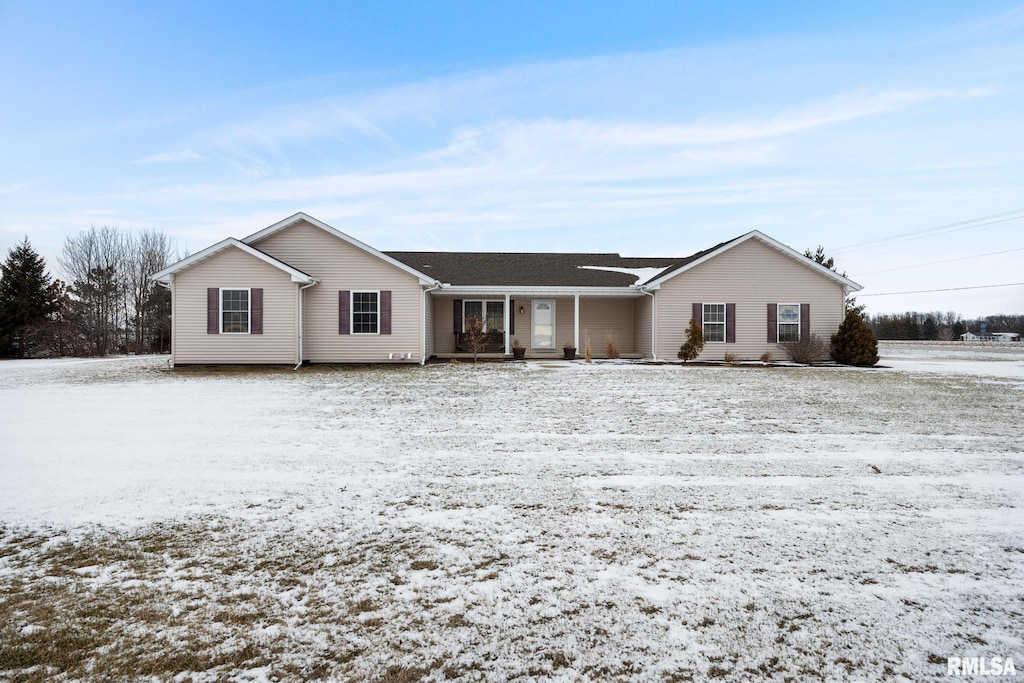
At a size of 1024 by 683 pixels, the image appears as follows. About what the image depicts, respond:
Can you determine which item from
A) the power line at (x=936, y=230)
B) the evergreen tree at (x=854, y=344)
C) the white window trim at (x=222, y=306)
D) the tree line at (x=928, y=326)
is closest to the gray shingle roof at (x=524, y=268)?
the white window trim at (x=222, y=306)

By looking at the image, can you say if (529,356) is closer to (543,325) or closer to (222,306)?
(543,325)

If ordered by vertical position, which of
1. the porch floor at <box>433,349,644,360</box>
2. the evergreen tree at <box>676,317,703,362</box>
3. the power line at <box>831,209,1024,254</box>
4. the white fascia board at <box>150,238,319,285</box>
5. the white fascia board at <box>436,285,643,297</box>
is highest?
the power line at <box>831,209,1024,254</box>

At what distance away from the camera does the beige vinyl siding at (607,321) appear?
813 inches

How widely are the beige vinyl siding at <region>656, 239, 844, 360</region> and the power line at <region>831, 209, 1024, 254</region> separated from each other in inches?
1289

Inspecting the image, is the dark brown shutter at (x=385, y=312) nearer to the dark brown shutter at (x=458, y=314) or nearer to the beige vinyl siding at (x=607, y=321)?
the dark brown shutter at (x=458, y=314)

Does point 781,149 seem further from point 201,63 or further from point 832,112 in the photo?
point 201,63

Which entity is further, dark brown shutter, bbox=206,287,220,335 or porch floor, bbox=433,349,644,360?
porch floor, bbox=433,349,644,360

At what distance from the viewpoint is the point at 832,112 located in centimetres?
1936

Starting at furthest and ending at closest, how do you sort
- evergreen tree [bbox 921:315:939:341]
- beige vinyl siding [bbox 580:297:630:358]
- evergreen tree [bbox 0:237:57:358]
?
evergreen tree [bbox 921:315:939:341] → evergreen tree [bbox 0:237:57:358] → beige vinyl siding [bbox 580:297:630:358]

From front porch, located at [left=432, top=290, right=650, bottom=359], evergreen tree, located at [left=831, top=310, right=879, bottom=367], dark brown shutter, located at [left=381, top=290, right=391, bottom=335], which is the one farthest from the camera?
front porch, located at [left=432, top=290, right=650, bottom=359]

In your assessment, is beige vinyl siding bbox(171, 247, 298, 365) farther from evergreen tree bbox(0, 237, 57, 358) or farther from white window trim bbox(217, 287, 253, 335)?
evergreen tree bbox(0, 237, 57, 358)

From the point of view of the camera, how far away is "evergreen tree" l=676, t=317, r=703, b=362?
17500 mm

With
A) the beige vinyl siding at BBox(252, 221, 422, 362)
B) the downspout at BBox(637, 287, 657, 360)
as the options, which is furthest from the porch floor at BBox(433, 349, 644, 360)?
the beige vinyl siding at BBox(252, 221, 422, 362)

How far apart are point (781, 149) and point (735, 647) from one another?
24.5 meters
